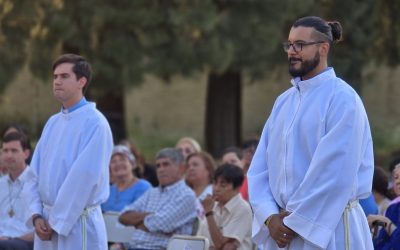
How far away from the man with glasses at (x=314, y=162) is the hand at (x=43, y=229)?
1.75 metres

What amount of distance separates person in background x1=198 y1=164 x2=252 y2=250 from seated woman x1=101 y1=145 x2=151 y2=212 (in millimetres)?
1491

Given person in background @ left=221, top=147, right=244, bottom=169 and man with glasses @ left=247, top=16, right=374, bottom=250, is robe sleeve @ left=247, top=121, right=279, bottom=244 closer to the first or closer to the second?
man with glasses @ left=247, top=16, right=374, bottom=250

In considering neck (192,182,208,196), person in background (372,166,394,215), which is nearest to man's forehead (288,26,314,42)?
person in background (372,166,394,215)

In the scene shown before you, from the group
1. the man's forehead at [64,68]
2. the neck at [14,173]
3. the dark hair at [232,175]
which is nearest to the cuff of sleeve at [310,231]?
the man's forehead at [64,68]

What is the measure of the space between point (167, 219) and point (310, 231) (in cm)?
329

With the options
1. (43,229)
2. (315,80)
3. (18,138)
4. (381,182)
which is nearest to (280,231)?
(315,80)

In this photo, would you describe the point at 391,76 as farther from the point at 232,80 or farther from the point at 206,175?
the point at 206,175

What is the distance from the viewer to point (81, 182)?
6809 millimetres

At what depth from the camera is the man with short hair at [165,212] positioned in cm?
855

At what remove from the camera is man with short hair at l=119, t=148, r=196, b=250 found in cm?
855

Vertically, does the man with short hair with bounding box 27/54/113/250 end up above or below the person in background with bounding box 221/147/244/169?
above

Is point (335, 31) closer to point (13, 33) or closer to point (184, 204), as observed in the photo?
point (184, 204)

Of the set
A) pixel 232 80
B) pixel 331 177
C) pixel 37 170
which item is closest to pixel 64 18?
pixel 232 80

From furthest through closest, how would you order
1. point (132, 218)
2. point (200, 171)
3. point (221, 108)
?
point (221, 108) < point (200, 171) < point (132, 218)
